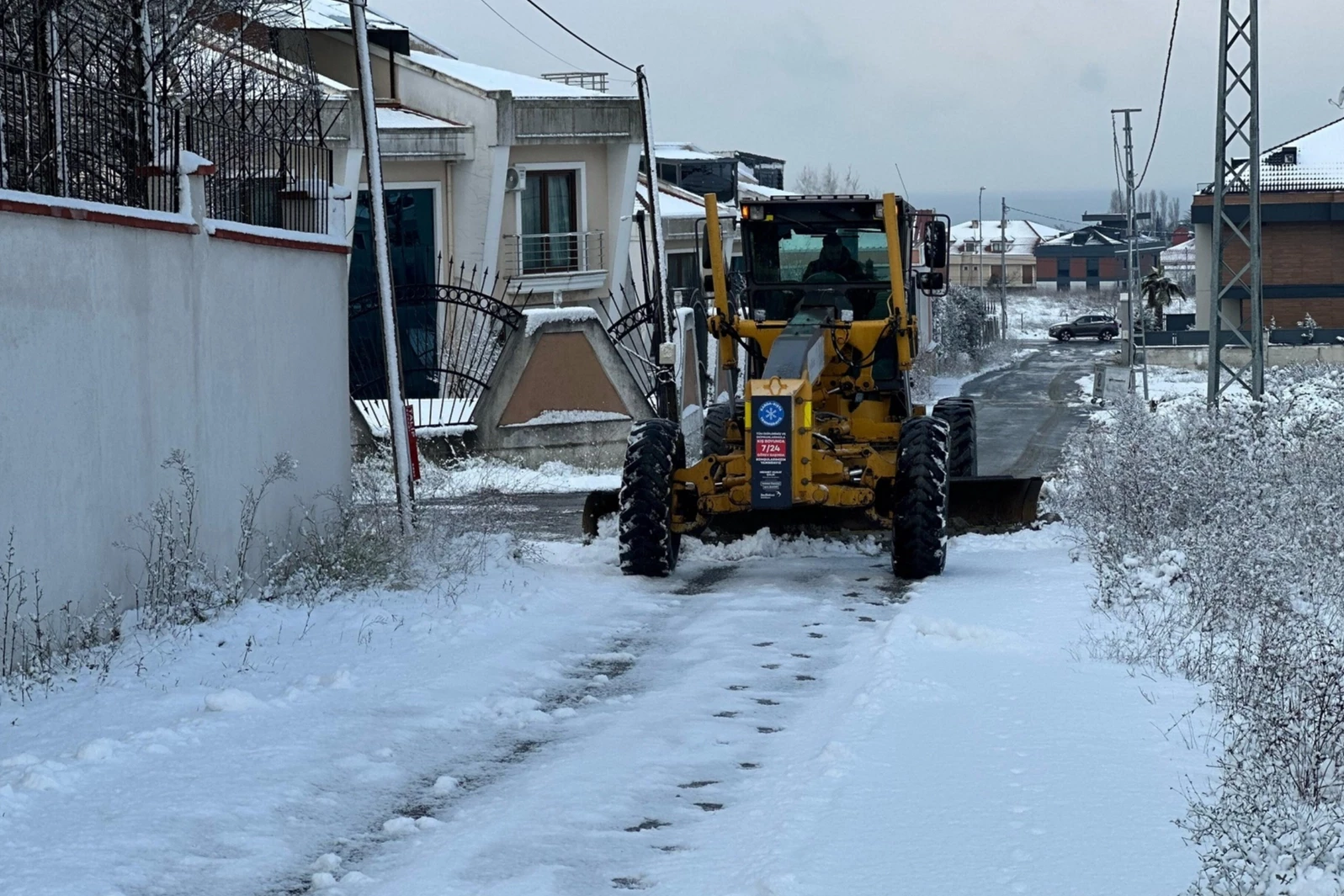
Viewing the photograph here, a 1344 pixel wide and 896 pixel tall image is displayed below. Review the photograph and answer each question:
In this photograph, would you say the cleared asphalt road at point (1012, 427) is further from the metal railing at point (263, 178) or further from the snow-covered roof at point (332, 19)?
the snow-covered roof at point (332, 19)

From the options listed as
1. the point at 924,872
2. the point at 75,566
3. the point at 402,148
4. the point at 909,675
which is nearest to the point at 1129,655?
the point at 909,675

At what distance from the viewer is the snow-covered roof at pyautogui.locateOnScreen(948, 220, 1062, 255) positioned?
162125 millimetres

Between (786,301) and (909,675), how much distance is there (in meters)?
6.49

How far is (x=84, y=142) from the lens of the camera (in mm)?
10953

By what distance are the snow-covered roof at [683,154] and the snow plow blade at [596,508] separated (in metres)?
39.9

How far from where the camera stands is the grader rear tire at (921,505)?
1272 centimetres

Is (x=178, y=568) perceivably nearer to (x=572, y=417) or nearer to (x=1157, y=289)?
(x=572, y=417)

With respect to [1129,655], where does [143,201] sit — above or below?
above

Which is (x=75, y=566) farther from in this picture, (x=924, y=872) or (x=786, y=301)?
(x=786, y=301)

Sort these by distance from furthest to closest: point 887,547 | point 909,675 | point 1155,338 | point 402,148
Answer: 1. point 1155,338
2. point 402,148
3. point 887,547
4. point 909,675

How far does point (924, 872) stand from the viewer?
5.73 meters

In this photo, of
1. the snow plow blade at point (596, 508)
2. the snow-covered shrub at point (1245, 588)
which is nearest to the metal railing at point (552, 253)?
the snow-covered shrub at point (1245, 588)

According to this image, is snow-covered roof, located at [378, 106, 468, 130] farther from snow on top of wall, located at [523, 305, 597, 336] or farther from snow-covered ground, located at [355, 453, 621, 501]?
snow-covered ground, located at [355, 453, 621, 501]

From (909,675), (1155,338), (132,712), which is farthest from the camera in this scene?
(1155,338)
